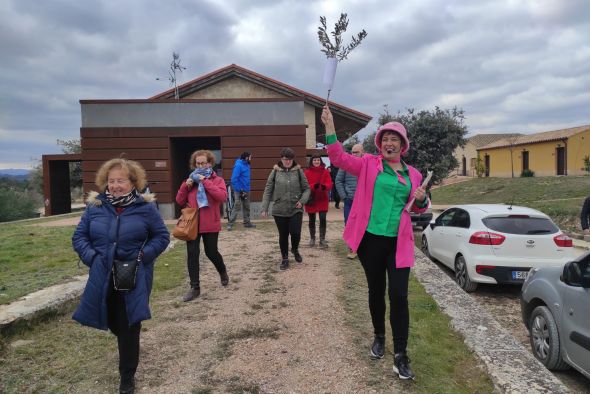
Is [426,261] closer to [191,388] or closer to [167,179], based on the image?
[191,388]

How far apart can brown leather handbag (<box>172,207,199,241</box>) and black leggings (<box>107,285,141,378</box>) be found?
1.88 meters

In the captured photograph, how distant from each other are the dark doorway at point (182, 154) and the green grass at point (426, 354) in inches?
393

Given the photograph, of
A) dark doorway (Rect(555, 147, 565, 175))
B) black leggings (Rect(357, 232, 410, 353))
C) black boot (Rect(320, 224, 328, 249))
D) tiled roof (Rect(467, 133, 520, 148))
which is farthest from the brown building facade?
tiled roof (Rect(467, 133, 520, 148))

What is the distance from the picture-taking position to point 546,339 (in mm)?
4172

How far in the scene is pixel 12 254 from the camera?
24.3 feet

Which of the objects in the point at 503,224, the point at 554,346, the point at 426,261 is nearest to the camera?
the point at 554,346

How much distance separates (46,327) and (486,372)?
401 centimetres

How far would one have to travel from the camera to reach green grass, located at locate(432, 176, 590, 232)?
16148 mm

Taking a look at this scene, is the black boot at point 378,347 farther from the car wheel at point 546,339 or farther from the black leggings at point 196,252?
the black leggings at point 196,252

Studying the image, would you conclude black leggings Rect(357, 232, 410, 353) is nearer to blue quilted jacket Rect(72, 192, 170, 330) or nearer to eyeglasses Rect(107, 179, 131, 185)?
blue quilted jacket Rect(72, 192, 170, 330)

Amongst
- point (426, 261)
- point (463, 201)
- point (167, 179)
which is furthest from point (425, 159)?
point (426, 261)

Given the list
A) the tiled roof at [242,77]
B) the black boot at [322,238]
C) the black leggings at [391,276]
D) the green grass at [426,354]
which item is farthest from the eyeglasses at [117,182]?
the tiled roof at [242,77]

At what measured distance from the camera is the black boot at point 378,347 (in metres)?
3.46

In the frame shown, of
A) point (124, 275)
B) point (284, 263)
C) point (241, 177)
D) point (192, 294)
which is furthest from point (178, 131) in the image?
point (124, 275)
